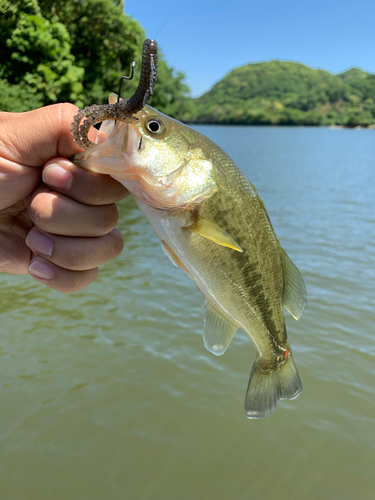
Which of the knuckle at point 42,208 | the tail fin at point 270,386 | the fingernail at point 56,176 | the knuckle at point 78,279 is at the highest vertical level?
the fingernail at point 56,176

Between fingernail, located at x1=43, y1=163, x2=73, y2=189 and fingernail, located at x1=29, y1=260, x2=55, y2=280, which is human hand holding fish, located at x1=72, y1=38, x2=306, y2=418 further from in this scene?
fingernail, located at x1=29, y1=260, x2=55, y2=280

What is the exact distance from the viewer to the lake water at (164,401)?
3.60 metres

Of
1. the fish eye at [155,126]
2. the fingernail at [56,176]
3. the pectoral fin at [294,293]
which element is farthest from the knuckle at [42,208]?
the pectoral fin at [294,293]

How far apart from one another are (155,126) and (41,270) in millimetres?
1192

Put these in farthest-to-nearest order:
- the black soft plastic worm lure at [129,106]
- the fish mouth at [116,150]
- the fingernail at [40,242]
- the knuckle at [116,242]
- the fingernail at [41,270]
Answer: the knuckle at [116,242] → the fingernail at [41,270] → the fingernail at [40,242] → the fish mouth at [116,150] → the black soft plastic worm lure at [129,106]


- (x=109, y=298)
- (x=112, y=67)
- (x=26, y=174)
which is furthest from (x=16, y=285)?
(x=112, y=67)

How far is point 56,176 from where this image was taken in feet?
6.70

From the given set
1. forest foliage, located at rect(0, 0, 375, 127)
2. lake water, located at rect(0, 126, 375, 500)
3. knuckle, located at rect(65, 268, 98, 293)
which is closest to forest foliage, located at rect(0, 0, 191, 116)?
forest foliage, located at rect(0, 0, 375, 127)

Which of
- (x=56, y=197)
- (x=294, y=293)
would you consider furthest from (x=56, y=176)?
(x=294, y=293)

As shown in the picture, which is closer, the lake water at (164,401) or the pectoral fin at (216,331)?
the pectoral fin at (216,331)

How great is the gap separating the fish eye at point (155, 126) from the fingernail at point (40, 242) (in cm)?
94

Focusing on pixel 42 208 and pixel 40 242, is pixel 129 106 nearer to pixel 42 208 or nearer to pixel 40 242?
pixel 42 208

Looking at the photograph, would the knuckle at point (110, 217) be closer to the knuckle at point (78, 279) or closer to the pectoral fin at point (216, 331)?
the knuckle at point (78, 279)

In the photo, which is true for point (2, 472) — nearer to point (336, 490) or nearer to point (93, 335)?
point (93, 335)
